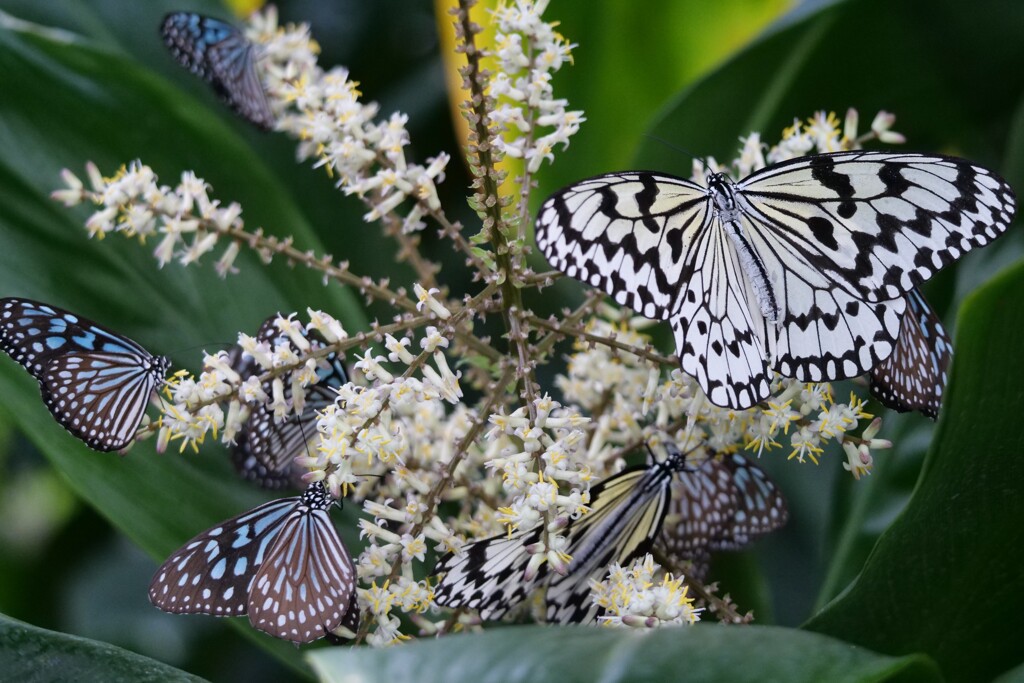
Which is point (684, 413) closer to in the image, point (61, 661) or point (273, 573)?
point (273, 573)

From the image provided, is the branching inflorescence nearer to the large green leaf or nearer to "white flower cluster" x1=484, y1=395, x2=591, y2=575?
"white flower cluster" x1=484, y1=395, x2=591, y2=575

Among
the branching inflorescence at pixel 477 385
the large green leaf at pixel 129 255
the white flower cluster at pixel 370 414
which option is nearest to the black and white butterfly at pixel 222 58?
the large green leaf at pixel 129 255

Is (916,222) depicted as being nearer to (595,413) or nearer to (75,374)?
(595,413)

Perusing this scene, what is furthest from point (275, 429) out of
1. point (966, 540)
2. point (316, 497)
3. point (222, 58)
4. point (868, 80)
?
point (868, 80)

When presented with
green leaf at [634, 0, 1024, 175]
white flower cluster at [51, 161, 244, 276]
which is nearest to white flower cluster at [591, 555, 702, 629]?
white flower cluster at [51, 161, 244, 276]

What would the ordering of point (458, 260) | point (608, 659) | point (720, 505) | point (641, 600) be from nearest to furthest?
point (608, 659) → point (641, 600) → point (720, 505) → point (458, 260)
